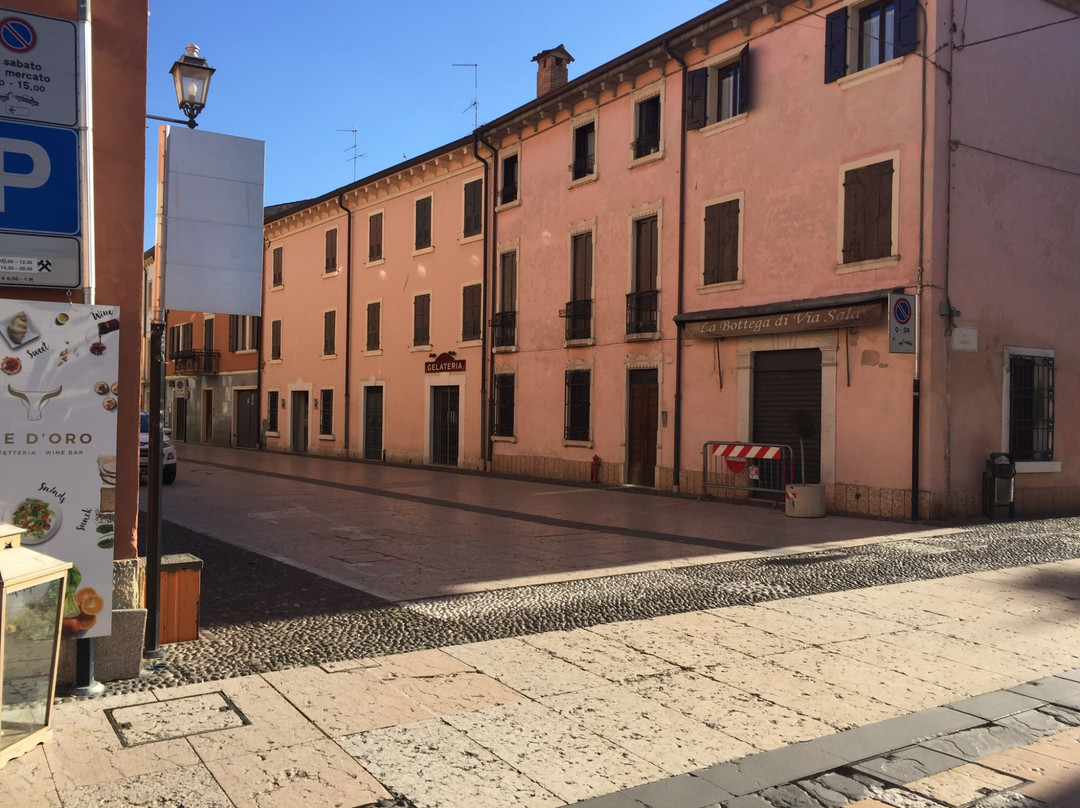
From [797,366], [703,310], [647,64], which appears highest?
[647,64]

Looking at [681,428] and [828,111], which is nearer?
[828,111]

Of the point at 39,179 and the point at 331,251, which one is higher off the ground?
the point at 331,251

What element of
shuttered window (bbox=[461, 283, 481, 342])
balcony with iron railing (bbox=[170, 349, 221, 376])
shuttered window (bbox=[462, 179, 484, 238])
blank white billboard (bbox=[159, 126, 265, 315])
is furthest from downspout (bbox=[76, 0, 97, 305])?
balcony with iron railing (bbox=[170, 349, 221, 376])

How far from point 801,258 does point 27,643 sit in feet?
45.0

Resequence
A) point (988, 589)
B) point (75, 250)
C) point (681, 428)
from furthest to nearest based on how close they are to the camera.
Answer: point (681, 428) → point (988, 589) → point (75, 250)

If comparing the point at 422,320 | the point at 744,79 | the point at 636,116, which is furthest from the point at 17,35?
the point at 422,320

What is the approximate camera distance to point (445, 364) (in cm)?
2548

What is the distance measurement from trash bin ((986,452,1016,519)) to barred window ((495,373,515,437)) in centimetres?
1160

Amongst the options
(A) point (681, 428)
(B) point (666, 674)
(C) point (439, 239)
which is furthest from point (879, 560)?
(C) point (439, 239)

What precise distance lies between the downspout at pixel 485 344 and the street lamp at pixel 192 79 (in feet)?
54.3

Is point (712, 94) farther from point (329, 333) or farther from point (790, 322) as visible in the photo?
point (329, 333)

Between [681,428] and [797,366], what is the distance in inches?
115

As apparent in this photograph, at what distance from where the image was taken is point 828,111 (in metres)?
15.2

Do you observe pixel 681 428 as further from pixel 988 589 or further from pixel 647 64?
pixel 988 589
